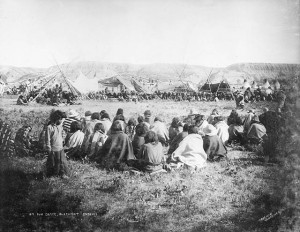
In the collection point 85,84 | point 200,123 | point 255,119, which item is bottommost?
point 200,123

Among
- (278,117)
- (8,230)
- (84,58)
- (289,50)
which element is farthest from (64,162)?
(289,50)

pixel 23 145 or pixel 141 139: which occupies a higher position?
pixel 141 139

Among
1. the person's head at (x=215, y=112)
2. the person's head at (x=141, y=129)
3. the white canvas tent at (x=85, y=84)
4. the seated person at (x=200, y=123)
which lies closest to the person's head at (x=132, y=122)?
the person's head at (x=141, y=129)

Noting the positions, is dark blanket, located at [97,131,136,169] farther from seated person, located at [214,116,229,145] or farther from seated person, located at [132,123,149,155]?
seated person, located at [214,116,229,145]

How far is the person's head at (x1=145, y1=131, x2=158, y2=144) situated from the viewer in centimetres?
609

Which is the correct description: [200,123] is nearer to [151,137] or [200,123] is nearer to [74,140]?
[151,137]

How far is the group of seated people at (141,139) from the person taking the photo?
6.01 meters

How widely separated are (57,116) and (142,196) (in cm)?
190

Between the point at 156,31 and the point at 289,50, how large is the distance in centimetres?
233

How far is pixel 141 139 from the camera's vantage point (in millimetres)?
6230

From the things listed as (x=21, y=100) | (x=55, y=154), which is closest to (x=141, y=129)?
(x=55, y=154)

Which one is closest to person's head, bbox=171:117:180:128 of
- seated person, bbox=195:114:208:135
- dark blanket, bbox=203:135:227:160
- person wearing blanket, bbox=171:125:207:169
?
person wearing blanket, bbox=171:125:207:169

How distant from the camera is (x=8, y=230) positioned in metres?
5.80

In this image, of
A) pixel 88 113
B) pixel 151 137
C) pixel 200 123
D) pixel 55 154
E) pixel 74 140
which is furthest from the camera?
pixel 200 123
